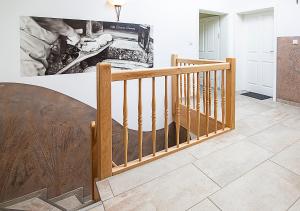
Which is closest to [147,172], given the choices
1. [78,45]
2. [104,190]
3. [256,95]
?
[104,190]

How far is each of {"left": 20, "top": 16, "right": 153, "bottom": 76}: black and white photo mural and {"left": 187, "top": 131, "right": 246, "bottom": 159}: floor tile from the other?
1.87 metres

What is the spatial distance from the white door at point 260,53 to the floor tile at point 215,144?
8.16 ft

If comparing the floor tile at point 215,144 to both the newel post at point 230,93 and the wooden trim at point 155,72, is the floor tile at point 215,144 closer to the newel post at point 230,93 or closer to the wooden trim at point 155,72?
the newel post at point 230,93

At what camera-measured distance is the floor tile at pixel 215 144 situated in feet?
7.18

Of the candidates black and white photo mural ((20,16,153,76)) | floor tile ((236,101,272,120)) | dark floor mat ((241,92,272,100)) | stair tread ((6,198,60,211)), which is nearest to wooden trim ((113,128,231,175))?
floor tile ((236,101,272,120))

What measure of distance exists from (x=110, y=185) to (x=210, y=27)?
4877mm

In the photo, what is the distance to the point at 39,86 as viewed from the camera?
2979 mm

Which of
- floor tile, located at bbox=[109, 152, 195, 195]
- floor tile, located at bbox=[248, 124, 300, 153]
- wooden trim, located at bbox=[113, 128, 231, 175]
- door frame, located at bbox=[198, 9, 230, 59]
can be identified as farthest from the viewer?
door frame, located at bbox=[198, 9, 230, 59]

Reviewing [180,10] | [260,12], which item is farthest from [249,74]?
[180,10]

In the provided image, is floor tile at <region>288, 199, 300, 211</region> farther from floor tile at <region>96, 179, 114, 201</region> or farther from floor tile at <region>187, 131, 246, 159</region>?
floor tile at <region>96, 179, 114, 201</region>

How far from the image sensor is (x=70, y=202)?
10.7ft

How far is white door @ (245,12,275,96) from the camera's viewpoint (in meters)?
4.56

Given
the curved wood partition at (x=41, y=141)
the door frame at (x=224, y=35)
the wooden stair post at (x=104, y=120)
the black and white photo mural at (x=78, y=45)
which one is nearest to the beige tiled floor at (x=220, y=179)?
the wooden stair post at (x=104, y=120)

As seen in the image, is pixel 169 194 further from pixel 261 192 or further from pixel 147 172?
pixel 261 192
